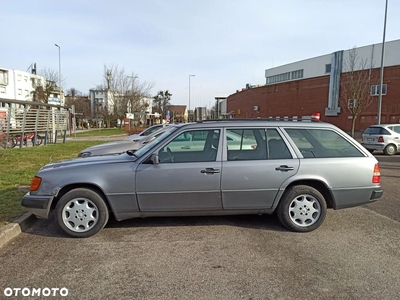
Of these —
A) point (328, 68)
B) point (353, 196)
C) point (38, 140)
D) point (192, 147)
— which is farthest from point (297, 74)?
point (192, 147)

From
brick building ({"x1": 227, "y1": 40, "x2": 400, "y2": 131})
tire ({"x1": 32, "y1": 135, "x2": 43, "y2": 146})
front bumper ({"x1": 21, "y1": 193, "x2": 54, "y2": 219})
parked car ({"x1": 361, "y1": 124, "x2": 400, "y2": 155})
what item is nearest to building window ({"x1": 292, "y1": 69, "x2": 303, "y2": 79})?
brick building ({"x1": 227, "y1": 40, "x2": 400, "y2": 131})

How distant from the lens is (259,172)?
3.90 m

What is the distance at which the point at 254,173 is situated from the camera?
389cm

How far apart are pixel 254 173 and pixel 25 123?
1502 centimetres

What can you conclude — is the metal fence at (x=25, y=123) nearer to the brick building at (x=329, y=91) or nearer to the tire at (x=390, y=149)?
the tire at (x=390, y=149)

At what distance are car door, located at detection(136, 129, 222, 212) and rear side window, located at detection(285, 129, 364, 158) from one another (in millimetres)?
1289

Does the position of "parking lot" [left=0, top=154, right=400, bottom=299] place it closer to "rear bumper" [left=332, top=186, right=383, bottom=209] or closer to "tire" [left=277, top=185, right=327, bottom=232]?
"tire" [left=277, top=185, right=327, bottom=232]

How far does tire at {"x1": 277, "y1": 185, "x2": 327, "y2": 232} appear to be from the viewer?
3.99 metres

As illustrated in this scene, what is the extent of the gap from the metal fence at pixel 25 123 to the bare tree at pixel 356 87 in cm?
2193

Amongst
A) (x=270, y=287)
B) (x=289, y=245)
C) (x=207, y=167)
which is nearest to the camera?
(x=270, y=287)

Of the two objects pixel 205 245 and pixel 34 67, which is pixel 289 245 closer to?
pixel 205 245

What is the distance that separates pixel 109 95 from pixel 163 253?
115 ft

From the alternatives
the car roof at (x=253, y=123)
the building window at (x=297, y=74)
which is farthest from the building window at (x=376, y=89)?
the car roof at (x=253, y=123)

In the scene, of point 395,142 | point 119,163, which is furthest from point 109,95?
point 119,163
